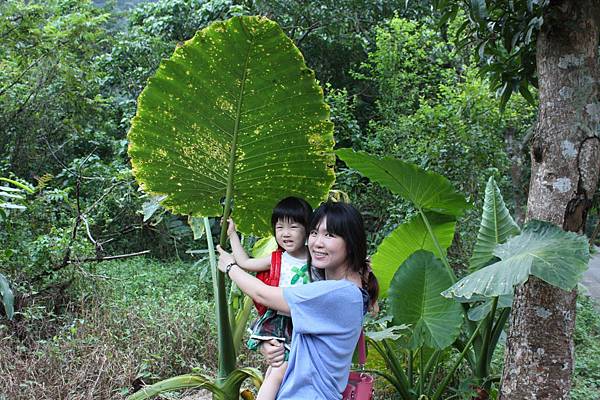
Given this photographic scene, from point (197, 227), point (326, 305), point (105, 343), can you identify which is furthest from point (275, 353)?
point (105, 343)

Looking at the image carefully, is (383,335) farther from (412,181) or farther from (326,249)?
(326,249)

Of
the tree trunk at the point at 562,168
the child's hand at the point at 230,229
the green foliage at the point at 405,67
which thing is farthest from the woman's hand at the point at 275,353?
the green foliage at the point at 405,67

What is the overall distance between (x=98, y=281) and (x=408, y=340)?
2.63m

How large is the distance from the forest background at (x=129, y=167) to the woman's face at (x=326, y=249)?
52.7 inches

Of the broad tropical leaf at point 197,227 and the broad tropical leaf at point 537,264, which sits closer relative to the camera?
the broad tropical leaf at point 537,264

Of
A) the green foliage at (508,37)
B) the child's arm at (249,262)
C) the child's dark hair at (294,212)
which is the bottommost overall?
the child's arm at (249,262)

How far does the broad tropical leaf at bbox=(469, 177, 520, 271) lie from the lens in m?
3.22

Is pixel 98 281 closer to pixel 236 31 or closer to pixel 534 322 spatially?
pixel 236 31

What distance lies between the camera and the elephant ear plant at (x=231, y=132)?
2279 millimetres

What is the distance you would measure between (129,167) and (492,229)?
13.7 feet

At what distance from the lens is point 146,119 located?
2453 mm

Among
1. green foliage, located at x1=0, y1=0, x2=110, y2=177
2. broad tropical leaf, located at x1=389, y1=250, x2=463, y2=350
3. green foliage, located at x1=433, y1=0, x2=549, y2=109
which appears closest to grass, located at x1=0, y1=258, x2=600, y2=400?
broad tropical leaf, located at x1=389, y1=250, x2=463, y2=350

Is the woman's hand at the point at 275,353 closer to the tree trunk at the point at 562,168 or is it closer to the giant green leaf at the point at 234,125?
the giant green leaf at the point at 234,125

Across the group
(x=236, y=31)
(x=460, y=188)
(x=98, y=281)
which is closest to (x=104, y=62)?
(x=98, y=281)
